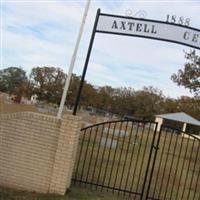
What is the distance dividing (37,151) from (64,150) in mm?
580

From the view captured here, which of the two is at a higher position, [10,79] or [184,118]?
[10,79]

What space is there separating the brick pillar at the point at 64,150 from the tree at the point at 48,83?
285 feet

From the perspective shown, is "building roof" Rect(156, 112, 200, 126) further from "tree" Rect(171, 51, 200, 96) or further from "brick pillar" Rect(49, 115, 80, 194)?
"brick pillar" Rect(49, 115, 80, 194)

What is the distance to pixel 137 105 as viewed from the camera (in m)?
88.9

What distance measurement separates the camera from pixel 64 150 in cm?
982

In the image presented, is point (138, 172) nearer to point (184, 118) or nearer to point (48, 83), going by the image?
point (184, 118)

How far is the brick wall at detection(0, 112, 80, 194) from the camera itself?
387 inches

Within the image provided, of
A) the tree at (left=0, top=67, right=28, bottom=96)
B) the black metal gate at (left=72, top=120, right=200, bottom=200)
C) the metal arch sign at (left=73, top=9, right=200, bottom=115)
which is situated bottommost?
the black metal gate at (left=72, top=120, right=200, bottom=200)

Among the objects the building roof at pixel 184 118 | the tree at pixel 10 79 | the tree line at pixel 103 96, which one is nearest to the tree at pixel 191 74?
the building roof at pixel 184 118

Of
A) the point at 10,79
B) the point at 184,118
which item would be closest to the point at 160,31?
the point at 184,118

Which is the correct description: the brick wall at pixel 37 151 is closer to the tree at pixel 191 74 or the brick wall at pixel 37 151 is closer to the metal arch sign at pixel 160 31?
the metal arch sign at pixel 160 31

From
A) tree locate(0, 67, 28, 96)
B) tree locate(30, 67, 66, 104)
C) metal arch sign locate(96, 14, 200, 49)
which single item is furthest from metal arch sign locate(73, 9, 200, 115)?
tree locate(0, 67, 28, 96)

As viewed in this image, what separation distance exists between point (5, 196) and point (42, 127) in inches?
65.1

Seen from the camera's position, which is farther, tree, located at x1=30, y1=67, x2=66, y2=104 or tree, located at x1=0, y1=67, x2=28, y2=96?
tree, located at x1=0, y1=67, x2=28, y2=96
